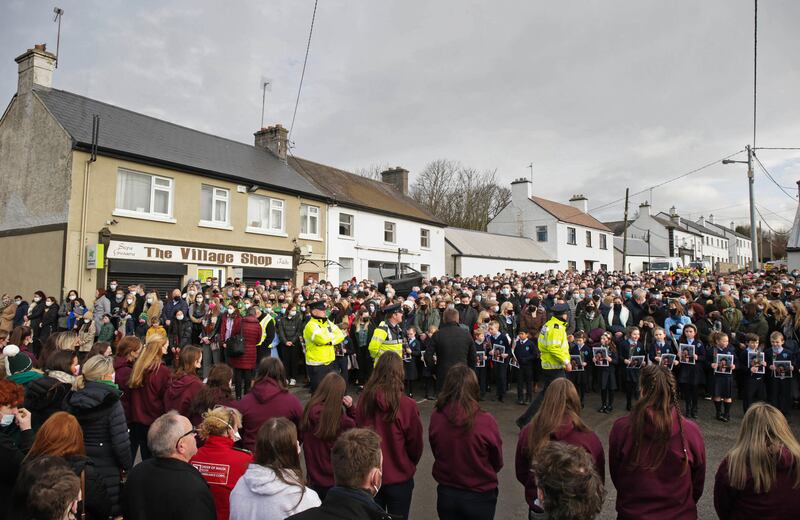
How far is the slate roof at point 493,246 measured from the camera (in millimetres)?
35656

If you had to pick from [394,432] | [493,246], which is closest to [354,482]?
[394,432]

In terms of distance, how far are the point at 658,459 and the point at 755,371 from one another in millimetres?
6638

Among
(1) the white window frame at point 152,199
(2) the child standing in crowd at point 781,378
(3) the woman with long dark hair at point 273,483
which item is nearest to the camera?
(3) the woman with long dark hair at point 273,483

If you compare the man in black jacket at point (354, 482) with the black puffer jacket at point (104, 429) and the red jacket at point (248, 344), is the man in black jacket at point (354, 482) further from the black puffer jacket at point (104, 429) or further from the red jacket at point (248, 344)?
the red jacket at point (248, 344)

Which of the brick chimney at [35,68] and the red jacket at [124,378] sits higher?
the brick chimney at [35,68]

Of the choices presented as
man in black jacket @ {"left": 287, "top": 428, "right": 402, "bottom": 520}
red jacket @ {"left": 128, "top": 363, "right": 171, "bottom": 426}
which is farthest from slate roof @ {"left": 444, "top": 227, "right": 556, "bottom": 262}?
man in black jacket @ {"left": 287, "top": 428, "right": 402, "bottom": 520}

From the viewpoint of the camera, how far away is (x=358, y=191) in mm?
29234

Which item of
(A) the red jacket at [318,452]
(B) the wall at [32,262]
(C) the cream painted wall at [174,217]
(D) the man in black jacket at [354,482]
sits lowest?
(A) the red jacket at [318,452]

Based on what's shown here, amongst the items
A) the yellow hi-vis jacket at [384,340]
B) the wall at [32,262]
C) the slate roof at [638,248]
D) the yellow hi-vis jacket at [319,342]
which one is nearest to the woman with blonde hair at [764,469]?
the yellow hi-vis jacket at [319,342]

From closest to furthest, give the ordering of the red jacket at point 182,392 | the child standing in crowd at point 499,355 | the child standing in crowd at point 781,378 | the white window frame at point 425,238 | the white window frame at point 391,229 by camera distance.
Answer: the red jacket at point 182,392, the child standing in crowd at point 781,378, the child standing in crowd at point 499,355, the white window frame at point 391,229, the white window frame at point 425,238

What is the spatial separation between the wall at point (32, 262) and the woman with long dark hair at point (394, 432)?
16268mm

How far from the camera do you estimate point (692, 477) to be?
133 inches

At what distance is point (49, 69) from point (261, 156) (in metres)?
9.09

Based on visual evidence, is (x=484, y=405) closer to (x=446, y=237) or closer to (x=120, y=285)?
(x=120, y=285)
